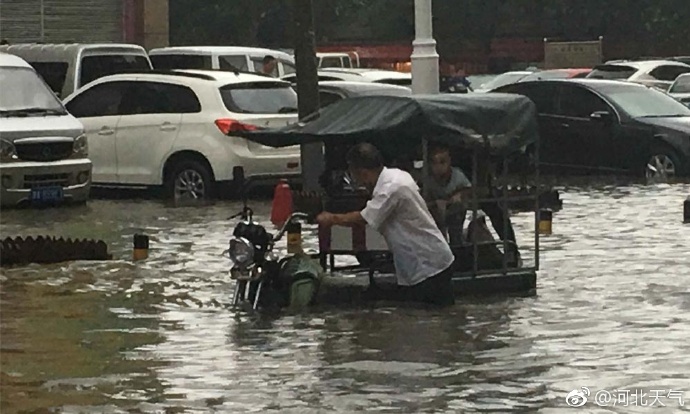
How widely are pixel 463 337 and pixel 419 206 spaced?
1243 mm

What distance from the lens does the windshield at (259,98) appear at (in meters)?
23.2

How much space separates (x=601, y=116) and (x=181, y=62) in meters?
7.72

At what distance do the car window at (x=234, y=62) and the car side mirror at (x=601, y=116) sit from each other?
6.66 meters

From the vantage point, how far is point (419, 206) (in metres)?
12.8

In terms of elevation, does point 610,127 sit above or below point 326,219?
above

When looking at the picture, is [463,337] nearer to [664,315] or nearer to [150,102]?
[664,315]

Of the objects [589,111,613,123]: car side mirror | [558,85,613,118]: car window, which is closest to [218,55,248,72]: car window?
[558,85,613,118]: car window

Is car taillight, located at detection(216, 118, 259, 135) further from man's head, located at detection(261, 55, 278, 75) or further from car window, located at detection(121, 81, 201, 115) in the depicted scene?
man's head, located at detection(261, 55, 278, 75)

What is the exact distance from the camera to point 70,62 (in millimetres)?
28047

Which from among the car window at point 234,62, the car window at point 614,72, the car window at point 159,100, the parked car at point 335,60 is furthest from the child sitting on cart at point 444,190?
the parked car at point 335,60

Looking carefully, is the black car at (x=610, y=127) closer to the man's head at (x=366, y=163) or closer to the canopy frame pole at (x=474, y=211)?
the canopy frame pole at (x=474, y=211)

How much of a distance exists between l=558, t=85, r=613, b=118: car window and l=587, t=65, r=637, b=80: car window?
477 inches

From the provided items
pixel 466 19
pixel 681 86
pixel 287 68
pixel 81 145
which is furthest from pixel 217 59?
pixel 466 19

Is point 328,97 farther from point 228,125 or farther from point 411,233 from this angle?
point 411,233
